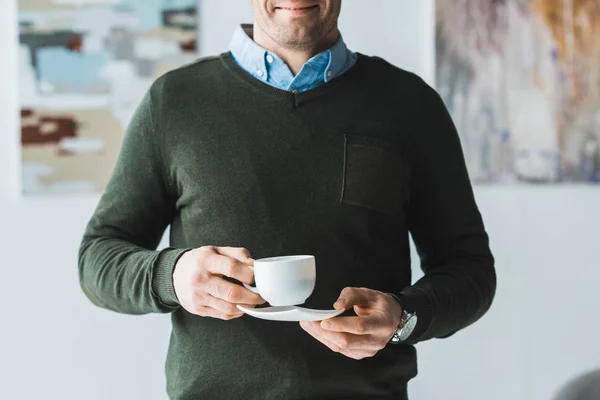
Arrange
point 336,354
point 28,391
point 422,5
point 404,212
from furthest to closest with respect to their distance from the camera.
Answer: point 422,5 → point 28,391 → point 404,212 → point 336,354

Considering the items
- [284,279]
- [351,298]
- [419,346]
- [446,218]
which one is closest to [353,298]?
[351,298]

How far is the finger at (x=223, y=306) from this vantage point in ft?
4.13

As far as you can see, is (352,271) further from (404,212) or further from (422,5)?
(422,5)

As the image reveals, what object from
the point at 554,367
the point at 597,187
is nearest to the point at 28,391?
the point at 554,367

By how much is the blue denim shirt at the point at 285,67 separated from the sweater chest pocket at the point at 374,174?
0.50 ft

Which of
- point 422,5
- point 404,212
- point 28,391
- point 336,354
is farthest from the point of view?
point 422,5

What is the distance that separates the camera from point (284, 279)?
1244 millimetres

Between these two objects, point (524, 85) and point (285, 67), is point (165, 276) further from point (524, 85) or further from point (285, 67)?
point (524, 85)

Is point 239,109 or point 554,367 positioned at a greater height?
point 239,109

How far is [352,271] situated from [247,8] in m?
1.39

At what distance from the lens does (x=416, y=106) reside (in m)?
1.73

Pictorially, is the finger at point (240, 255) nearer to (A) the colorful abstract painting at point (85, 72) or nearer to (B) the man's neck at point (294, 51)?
(B) the man's neck at point (294, 51)

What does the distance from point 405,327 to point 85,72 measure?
1.61 meters

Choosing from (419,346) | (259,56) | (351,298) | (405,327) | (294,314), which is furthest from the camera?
(419,346)
